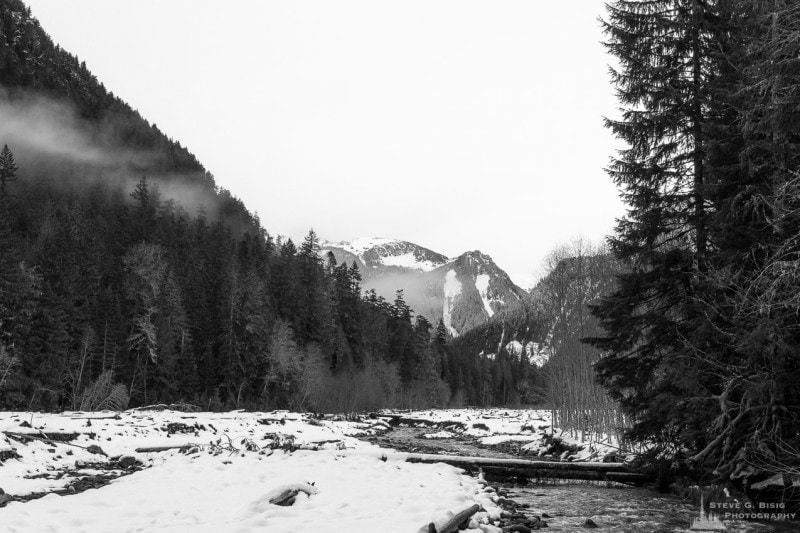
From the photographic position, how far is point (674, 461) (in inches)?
520

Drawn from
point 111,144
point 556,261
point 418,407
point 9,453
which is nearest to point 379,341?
point 418,407

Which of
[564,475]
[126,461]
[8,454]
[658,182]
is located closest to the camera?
[8,454]

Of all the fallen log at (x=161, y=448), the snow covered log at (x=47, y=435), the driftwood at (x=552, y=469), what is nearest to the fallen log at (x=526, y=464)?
the driftwood at (x=552, y=469)

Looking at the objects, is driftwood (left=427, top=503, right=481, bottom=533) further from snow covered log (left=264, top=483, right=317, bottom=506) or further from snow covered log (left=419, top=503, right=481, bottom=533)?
snow covered log (left=264, top=483, right=317, bottom=506)

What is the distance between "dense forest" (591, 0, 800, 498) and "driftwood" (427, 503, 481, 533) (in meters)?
5.48

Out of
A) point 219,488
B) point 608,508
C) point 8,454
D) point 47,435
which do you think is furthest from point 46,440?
point 608,508

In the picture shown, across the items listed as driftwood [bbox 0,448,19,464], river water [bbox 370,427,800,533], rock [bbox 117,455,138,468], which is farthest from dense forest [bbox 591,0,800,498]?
driftwood [bbox 0,448,19,464]

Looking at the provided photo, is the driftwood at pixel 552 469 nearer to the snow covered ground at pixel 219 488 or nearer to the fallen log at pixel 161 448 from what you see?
the snow covered ground at pixel 219 488

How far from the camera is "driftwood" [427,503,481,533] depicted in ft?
23.2

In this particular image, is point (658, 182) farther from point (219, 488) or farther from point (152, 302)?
point (152, 302)

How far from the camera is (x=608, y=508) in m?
11.2

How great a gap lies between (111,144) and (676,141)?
161m

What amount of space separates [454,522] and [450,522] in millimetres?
115

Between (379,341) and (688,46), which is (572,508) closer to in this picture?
(688,46)
